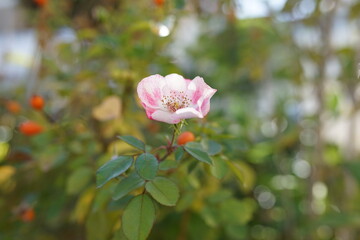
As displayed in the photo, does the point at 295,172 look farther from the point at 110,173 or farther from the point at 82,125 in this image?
the point at 110,173

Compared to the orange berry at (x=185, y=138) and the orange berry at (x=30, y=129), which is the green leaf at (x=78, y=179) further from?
the orange berry at (x=185, y=138)

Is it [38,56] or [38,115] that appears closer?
[38,115]

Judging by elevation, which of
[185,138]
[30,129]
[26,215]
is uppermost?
[185,138]

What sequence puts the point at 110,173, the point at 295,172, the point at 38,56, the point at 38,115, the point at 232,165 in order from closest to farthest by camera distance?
1. the point at 110,173
2. the point at 232,165
3. the point at 38,115
4. the point at 38,56
5. the point at 295,172

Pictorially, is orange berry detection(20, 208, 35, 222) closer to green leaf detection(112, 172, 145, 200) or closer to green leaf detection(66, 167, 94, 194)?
green leaf detection(66, 167, 94, 194)

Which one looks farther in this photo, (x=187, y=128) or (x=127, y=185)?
(x=187, y=128)

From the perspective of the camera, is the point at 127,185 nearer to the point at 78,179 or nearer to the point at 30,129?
the point at 78,179

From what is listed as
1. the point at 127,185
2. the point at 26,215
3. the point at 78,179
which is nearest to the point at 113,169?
the point at 127,185

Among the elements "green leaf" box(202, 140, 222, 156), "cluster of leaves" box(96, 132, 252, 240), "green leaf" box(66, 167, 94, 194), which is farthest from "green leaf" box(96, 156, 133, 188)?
"green leaf" box(66, 167, 94, 194)

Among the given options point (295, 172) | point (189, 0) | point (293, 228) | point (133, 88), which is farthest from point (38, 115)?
point (295, 172)
